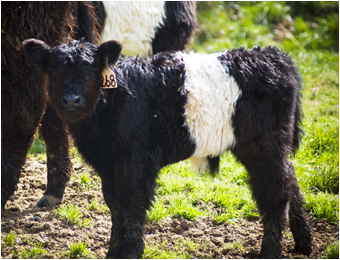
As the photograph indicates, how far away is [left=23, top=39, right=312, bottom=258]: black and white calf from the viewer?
3688 millimetres

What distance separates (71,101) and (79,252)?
145 centimetres

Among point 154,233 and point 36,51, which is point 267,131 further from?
point 36,51

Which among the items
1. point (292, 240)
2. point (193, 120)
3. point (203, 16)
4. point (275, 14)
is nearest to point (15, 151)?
point (193, 120)

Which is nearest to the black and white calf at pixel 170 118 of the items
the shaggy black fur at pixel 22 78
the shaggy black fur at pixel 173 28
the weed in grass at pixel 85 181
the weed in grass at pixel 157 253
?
the weed in grass at pixel 157 253

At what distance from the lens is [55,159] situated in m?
4.83

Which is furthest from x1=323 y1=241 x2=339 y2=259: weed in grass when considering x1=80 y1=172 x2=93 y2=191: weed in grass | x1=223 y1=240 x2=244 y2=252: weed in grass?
x1=80 y1=172 x2=93 y2=191: weed in grass

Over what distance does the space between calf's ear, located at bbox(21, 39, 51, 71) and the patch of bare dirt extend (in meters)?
1.67

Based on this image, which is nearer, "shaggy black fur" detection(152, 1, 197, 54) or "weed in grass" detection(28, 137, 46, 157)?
"weed in grass" detection(28, 137, 46, 157)

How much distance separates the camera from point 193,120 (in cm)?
396

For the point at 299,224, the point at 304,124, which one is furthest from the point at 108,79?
the point at 304,124

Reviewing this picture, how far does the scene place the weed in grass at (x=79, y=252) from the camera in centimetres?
398

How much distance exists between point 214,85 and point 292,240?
6.05 feet

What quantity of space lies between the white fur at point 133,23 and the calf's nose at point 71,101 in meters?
2.67

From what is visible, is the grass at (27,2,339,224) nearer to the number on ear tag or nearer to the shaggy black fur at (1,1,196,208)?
the shaggy black fur at (1,1,196,208)
